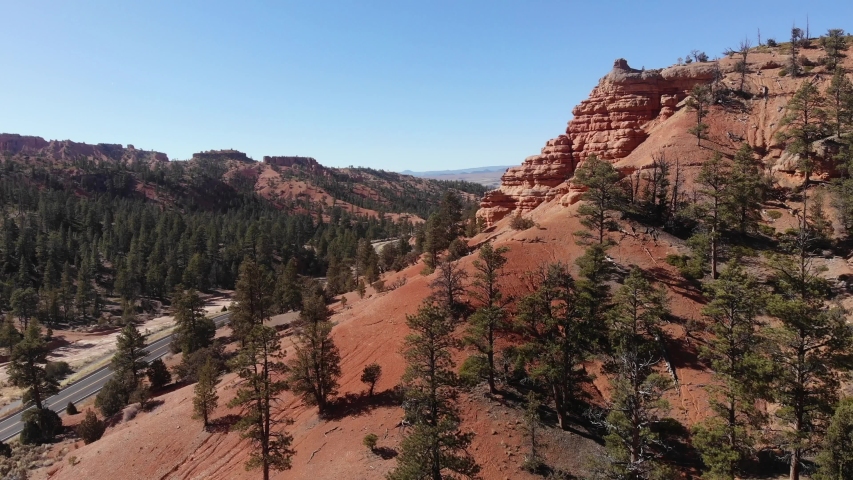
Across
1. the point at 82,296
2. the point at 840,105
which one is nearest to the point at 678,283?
the point at 840,105

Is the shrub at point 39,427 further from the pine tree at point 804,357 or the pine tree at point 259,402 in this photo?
the pine tree at point 804,357

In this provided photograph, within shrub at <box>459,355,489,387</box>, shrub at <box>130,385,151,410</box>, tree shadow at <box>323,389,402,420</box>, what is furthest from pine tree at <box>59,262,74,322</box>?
shrub at <box>459,355,489,387</box>

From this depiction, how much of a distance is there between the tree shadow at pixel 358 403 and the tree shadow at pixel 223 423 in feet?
25.9

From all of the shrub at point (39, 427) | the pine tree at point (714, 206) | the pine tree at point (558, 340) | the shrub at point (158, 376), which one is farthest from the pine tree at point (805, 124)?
the shrub at point (39, 427)

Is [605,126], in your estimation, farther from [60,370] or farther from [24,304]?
[24,304]

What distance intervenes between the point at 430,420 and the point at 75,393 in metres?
55.9

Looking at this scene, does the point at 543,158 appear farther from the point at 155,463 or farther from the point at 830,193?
the point at 155,463

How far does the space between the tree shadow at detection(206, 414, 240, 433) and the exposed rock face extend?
50221mm

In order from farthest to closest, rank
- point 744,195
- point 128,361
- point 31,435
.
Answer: point 128,361, point 744,195, point 31,435

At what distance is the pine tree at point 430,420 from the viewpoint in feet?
62.3

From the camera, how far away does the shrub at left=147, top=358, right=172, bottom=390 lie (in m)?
48.7

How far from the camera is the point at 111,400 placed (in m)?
44.2

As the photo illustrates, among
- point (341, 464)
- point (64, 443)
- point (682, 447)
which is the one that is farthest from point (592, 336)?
point (64, 443)

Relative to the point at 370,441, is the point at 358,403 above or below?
below
